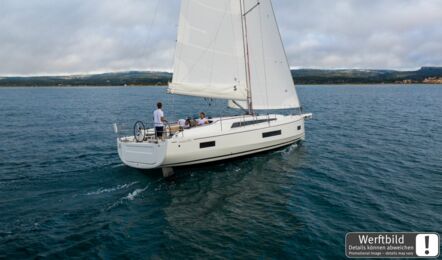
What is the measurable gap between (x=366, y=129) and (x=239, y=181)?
20389mm

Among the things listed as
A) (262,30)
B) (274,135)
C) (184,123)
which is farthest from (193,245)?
(262,30)

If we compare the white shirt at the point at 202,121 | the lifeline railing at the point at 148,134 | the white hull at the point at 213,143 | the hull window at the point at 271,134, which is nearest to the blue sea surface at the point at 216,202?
the white hull at the point at 213,143

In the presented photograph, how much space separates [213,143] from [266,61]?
774cm

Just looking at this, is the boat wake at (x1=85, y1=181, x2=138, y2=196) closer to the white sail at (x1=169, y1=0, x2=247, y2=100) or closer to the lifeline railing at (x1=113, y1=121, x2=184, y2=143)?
the lifeline railing at (x1=113, y1=121, x2=184, y2=143)

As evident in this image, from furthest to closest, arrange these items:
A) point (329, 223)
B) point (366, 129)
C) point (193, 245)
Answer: point (366, 129)
point (329, 223)
point (193, 245)

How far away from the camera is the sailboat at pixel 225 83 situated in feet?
54.8

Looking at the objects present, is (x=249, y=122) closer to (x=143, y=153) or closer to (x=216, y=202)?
(x=143, y=153)

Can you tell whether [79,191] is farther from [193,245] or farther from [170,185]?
[193,245]

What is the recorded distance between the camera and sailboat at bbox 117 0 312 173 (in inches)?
658

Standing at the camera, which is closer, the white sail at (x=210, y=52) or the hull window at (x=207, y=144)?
the hull window at (x=207, y=144)

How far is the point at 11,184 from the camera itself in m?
15.3

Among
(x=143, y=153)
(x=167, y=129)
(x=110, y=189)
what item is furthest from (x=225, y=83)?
(x=110, y=189)

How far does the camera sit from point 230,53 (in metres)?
20.1

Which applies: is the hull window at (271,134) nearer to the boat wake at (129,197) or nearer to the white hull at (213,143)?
the white hull at (213,143)
